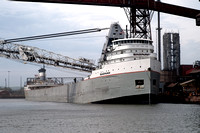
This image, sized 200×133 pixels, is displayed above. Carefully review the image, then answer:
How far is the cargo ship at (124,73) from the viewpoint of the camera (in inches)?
1324

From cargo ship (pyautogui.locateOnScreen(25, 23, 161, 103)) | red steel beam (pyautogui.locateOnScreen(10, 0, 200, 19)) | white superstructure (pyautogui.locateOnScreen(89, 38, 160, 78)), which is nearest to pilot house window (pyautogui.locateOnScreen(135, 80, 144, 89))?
cargo ship (pyautogui.locateOnScreen(25, 23, 161, 103))

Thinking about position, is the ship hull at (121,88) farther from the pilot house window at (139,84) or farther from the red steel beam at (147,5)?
the red steel beam at (147,5)

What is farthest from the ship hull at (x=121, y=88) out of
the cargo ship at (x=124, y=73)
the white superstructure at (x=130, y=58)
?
the white superstructure at (x=130, y=58)

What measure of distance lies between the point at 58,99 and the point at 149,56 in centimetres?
2514

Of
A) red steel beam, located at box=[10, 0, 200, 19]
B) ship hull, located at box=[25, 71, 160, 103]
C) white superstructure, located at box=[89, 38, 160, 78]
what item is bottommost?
ship hull, located at box=[25, 71, 160, 103]

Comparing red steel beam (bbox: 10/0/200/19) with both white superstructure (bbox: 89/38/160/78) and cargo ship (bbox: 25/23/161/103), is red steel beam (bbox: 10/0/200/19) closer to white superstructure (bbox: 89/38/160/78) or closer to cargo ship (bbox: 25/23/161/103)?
cargo ship (bbox: 25/23/161/103)

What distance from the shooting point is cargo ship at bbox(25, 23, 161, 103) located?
110 ft

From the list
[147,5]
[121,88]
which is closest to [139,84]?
[121,88]

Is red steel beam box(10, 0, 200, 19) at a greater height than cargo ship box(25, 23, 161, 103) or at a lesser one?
greater

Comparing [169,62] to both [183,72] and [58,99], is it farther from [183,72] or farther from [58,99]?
[58,99]

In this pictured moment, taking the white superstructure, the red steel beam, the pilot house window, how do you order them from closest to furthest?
the white superstructure
the pilot house window
the red steel beam

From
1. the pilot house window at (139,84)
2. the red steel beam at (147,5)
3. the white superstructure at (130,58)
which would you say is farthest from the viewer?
the red steel beam at (147,5)

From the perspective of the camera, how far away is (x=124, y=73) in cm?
3419

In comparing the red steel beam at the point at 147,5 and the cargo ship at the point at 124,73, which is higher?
the red steel beam at the point at 147,5
